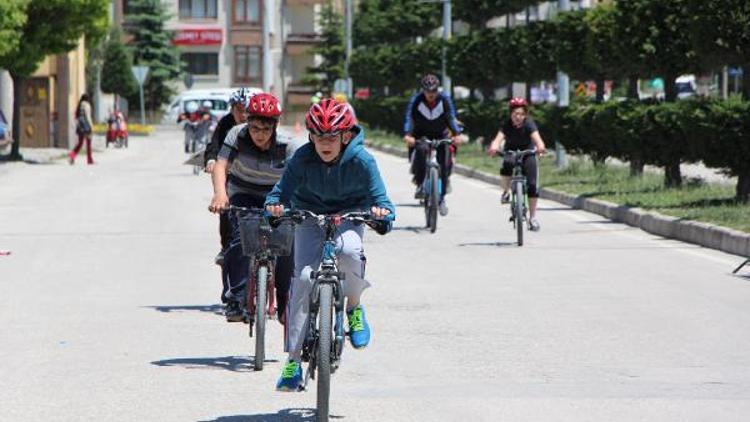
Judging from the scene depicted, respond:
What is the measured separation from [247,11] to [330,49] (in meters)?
13.2

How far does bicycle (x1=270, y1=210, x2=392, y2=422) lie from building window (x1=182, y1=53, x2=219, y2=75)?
11114 centimetres

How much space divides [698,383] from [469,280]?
6023 millimetres

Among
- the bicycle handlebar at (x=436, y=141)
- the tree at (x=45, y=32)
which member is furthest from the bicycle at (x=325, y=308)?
the tree at (x=45, y=32)

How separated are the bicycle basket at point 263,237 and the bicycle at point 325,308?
1341mm

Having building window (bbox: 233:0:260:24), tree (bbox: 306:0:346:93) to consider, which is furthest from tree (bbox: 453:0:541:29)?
building window (bbox: 233:0:260:24)

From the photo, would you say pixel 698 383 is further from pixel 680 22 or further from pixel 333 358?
pixel 680 22

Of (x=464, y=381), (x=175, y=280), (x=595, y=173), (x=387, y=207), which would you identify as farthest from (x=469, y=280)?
(x=595, y=173)

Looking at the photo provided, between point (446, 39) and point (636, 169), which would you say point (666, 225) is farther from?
point (446, 39)

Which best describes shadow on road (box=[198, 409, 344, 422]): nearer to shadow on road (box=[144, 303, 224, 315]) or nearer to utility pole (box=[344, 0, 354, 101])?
shadow on road (box=[144, 303, 224, 315])

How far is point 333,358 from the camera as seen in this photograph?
27.1 feet

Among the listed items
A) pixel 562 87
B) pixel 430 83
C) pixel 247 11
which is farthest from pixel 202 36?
pixel 430 83

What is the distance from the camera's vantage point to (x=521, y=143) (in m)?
20.5

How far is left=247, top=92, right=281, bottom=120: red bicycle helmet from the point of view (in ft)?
34.0

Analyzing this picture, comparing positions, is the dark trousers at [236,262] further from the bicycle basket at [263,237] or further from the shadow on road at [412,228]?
the shadow on road at [412,228]
